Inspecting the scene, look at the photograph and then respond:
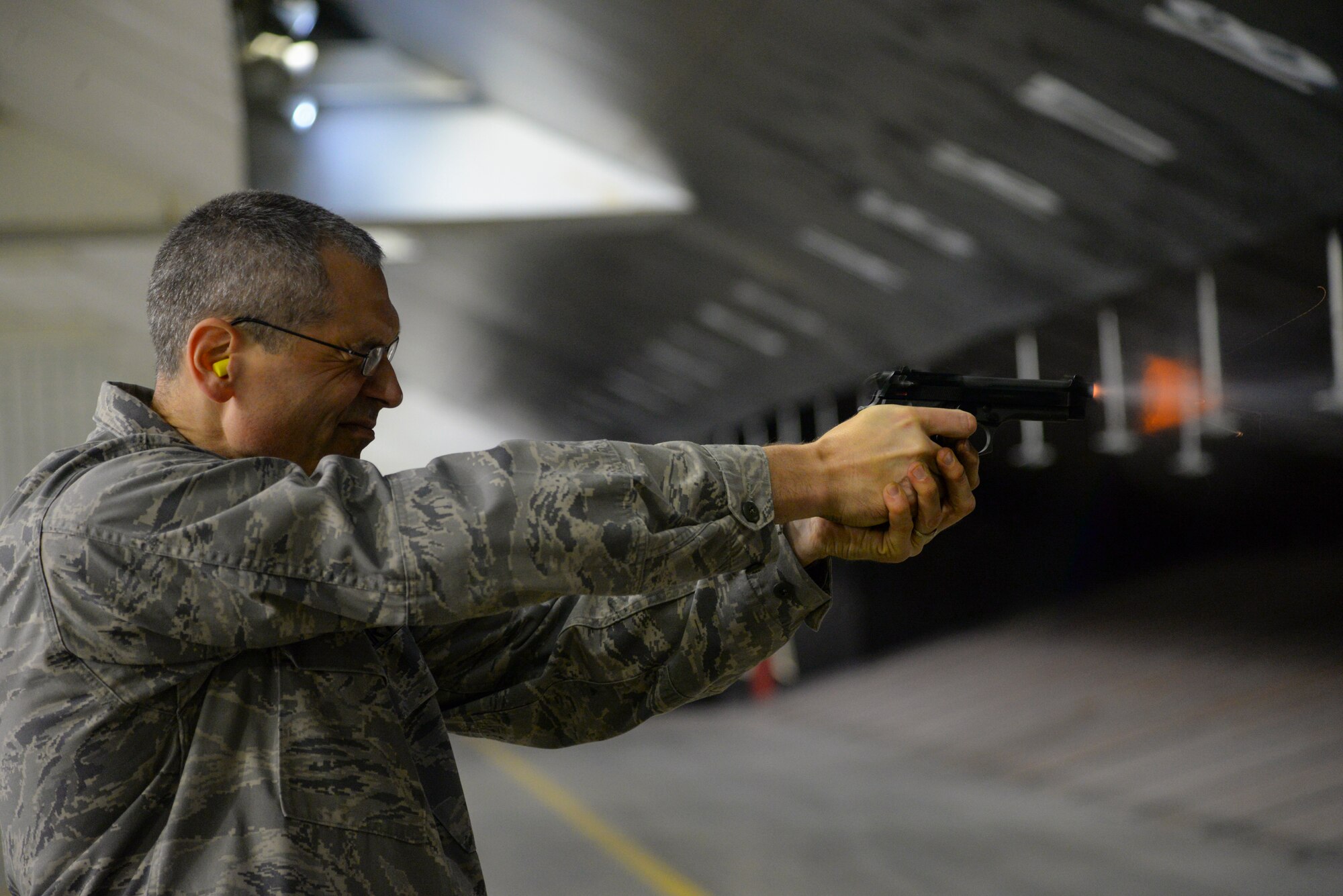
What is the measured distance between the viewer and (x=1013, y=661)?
53.3 feet

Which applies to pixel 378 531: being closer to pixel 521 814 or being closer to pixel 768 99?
pixel 768 99

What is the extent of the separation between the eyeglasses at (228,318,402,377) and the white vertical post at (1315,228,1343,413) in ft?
24.2

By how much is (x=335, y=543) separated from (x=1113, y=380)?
442 inches

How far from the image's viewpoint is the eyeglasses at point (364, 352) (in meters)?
1.88

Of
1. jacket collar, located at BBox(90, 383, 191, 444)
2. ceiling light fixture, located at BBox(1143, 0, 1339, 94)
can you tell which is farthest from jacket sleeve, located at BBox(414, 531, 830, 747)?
ceiling light fixture, located at BBox(1143, 0, 1339, 94)

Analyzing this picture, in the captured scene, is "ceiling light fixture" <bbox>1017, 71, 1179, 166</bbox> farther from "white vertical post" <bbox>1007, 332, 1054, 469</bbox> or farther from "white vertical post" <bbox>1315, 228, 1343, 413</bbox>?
"white vertical post" <bbox>1007, 332, 1054, 469</bbox>

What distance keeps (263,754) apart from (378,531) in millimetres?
382

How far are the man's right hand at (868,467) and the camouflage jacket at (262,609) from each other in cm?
7

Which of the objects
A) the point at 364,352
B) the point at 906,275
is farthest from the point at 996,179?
the point at 364,352

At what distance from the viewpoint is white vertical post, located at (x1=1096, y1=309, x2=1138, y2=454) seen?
1194 cm

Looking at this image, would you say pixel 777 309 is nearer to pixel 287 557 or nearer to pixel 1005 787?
pixel 1005 787

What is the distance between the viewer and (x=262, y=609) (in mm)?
1657

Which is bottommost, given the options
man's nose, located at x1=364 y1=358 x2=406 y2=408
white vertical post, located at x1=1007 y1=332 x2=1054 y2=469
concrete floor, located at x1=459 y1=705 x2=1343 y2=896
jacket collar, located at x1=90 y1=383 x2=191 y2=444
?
concrete floor, located at x1=459 y1=705 x2=1343 y2=896

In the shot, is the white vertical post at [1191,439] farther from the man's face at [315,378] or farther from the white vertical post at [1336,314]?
the man's face at [315,378]
